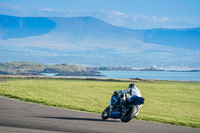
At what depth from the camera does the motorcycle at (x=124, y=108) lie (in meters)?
14.4

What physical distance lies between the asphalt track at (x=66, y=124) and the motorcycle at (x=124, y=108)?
10.4 inches

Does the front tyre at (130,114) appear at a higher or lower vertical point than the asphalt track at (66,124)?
higher

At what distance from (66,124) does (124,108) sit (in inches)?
95.2

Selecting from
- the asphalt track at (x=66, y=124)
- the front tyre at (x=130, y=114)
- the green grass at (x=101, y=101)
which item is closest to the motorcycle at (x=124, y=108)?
the front tyre at (x=130, y=114)

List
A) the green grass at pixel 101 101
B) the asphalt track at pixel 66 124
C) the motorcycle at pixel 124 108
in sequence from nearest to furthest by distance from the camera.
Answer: the asphalt track at pixel 66 124 < the motorcycle at pixel 124 108 < the green grass at pixel 101 101

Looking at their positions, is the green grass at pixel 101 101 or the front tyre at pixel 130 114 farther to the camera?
the green grass at pixel 101 101

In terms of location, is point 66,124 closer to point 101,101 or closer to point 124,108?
point 124,108

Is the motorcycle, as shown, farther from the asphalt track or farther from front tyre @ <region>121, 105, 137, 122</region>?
the asphalt track

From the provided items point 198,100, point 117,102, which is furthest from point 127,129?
point 198,100

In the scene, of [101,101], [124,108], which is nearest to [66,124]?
[124,108]

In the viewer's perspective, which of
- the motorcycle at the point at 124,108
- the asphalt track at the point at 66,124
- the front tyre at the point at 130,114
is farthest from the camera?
the front tyre at the point at 130,114

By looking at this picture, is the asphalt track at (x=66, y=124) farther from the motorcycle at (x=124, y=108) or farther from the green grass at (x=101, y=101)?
the green grass at (x=101, y=101)

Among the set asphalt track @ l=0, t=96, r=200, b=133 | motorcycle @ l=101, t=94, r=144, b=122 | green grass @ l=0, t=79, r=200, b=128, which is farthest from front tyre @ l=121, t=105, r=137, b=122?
green grass @ l=0, t=79, r=200, b=128

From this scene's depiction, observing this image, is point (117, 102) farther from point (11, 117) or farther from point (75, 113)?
point (11, 117)
